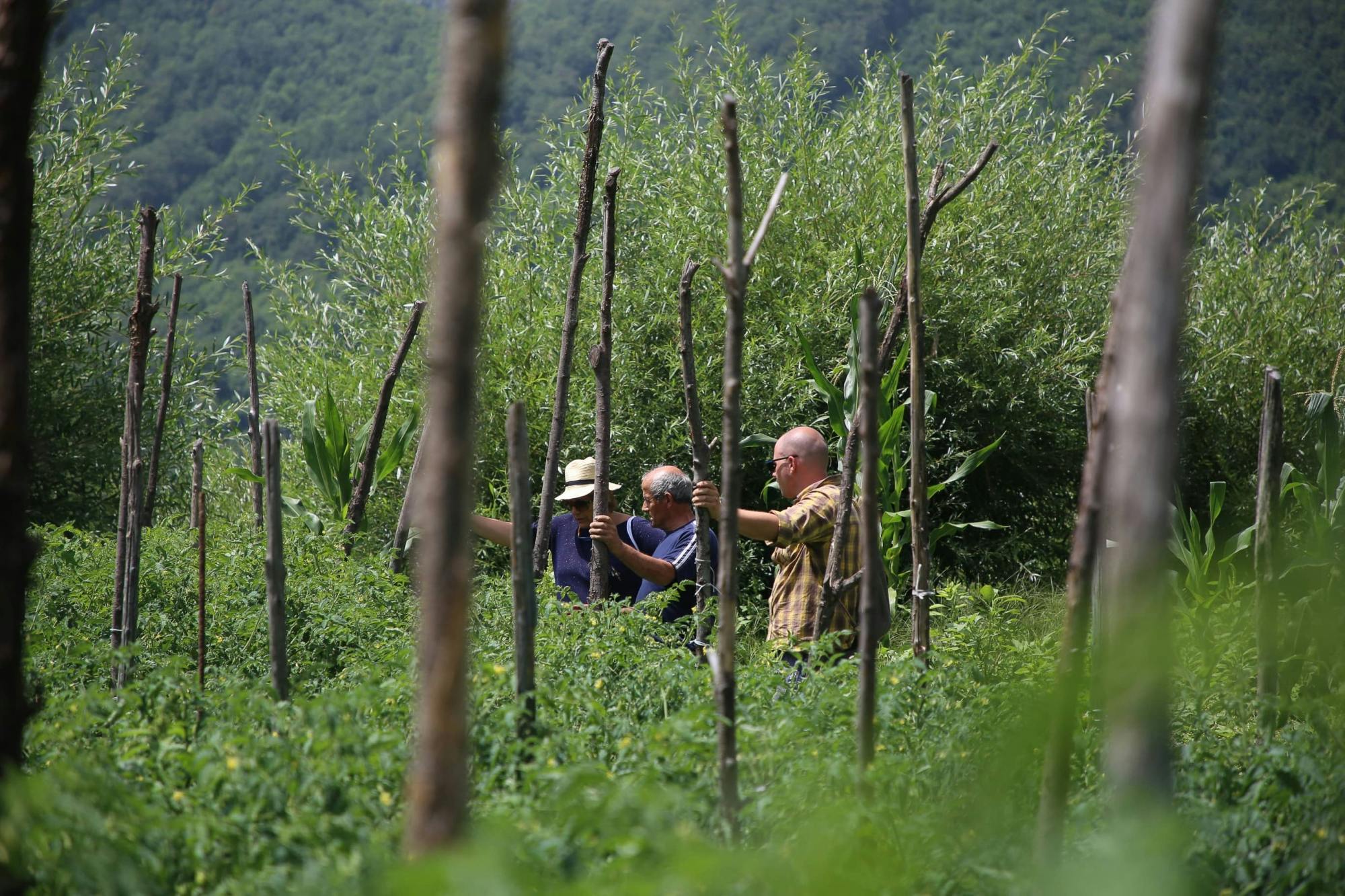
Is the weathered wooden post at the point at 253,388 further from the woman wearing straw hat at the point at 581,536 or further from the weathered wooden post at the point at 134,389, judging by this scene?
the woman wearing straw hat at the point at 581,536

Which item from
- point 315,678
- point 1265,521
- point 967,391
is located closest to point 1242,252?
point 967,391

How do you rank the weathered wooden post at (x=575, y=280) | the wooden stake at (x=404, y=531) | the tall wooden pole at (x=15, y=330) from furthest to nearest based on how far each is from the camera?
the wooden stake at (x=404, y=531) < the weathered wooden post at (x=575, y=280) < the tall wooden pole at (x=15, y=330)

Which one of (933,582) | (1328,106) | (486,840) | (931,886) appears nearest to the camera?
(486,840)

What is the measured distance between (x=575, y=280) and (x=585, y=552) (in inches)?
55.1

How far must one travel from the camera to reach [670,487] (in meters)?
5.17

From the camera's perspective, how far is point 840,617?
14.0ft

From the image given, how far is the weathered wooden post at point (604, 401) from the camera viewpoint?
479 centimetres

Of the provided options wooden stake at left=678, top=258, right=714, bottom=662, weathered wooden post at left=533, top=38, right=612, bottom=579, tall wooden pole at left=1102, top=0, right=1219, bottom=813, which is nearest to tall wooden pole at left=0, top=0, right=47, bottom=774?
tall wooden pole at left=1102, top=0, right=1219, bottom=813

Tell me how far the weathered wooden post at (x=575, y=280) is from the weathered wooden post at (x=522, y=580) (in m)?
2.30

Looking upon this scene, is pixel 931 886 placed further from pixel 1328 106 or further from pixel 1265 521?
pixel 1328 106

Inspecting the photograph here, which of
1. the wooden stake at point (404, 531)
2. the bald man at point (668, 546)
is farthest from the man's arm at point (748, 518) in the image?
the wooden stake at point (404, 531)

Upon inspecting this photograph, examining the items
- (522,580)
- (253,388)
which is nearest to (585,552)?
(253,388)

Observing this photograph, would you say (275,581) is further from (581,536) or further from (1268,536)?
(1268,536)

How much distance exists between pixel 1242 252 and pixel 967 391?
4.53m
